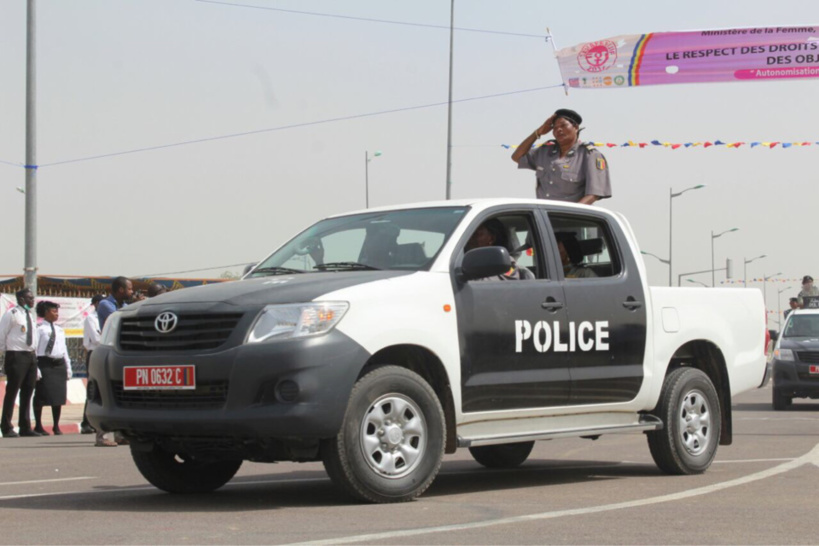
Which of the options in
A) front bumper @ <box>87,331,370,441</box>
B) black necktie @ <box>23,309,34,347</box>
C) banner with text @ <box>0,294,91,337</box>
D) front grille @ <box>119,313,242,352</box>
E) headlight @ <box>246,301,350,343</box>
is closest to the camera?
front bumper @ <box>87,331,370,441</box>

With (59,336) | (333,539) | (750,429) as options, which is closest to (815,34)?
(750,429)

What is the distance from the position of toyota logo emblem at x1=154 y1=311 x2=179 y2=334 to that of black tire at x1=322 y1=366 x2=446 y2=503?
1.06 meters

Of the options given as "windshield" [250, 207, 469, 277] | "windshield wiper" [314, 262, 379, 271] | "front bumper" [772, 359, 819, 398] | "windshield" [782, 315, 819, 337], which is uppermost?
"windshield" [250, 207, 469, 277]

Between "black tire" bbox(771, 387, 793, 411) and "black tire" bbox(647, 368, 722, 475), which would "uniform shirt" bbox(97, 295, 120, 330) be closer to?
"black tire" bbox(647, 368, 722, 475)

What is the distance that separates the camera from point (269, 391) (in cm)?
693

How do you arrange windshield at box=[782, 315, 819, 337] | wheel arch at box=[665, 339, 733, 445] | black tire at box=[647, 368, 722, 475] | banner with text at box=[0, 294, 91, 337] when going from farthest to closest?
banner with text at box=[0, 294, 91, 337]
windshield at box=[782, 315, 819, 337]
wheel arch at box=[665, 339, 733, 445]
black tire at box=[647, 368, 722, 475]

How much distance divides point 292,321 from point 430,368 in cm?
108

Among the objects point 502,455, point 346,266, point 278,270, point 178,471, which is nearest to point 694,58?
point 502,455

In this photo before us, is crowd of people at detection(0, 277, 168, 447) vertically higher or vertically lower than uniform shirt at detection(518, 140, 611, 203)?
lower

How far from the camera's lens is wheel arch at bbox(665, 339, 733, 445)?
32.6ft

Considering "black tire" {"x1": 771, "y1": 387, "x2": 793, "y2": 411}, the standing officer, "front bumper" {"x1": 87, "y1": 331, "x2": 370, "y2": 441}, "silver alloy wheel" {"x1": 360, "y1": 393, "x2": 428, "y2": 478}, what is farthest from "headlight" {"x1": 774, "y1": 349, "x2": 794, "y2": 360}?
"front bumper" {"x1": 87, "y1": 331, "x2": 370, "y2": 441}

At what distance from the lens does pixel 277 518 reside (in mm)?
6621

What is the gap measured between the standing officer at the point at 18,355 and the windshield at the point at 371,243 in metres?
8.30

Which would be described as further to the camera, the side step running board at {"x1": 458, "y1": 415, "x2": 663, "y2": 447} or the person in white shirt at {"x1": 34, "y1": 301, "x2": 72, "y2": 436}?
the person in white shirt at {"x1": 34, "y1": 301, "x2": 72, "y2": 436}
